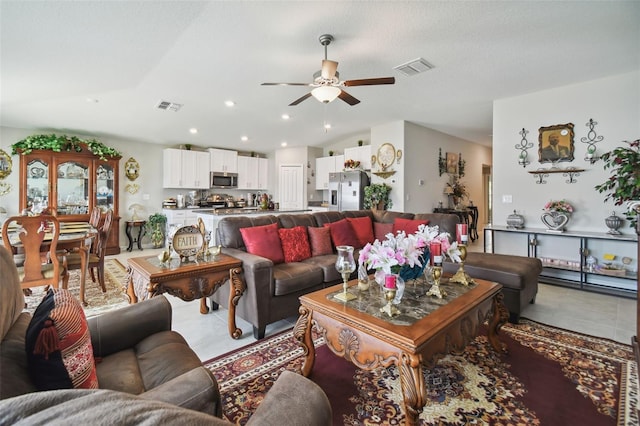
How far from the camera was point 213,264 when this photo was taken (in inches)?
90.6

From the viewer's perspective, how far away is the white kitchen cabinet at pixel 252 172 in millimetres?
8102

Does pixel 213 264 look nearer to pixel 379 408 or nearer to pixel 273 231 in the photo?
pixel 273 231

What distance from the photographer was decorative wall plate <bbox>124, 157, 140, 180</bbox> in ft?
21.5

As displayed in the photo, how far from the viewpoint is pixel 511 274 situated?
2691mm

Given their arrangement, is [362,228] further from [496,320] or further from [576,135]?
[576,135]

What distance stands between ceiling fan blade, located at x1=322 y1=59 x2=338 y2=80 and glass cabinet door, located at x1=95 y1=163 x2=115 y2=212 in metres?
5.53

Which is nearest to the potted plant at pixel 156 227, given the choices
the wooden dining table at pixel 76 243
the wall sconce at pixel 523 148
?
the wooden dining table at pixel 76 243

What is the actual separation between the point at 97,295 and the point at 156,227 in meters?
3.44

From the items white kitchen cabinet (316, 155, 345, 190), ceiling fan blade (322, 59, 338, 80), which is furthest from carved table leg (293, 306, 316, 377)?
white kitchen cabinet (316, 155, 345, 190)

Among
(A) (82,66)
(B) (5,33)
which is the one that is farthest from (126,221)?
(B) (5,33)

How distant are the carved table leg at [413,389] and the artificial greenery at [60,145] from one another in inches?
269

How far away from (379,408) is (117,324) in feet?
4.85

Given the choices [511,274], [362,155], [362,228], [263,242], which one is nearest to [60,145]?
[263,242]

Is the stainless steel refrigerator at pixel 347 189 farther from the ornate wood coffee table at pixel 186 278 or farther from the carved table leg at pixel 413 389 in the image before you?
the carved table leg at pixel 413 389
